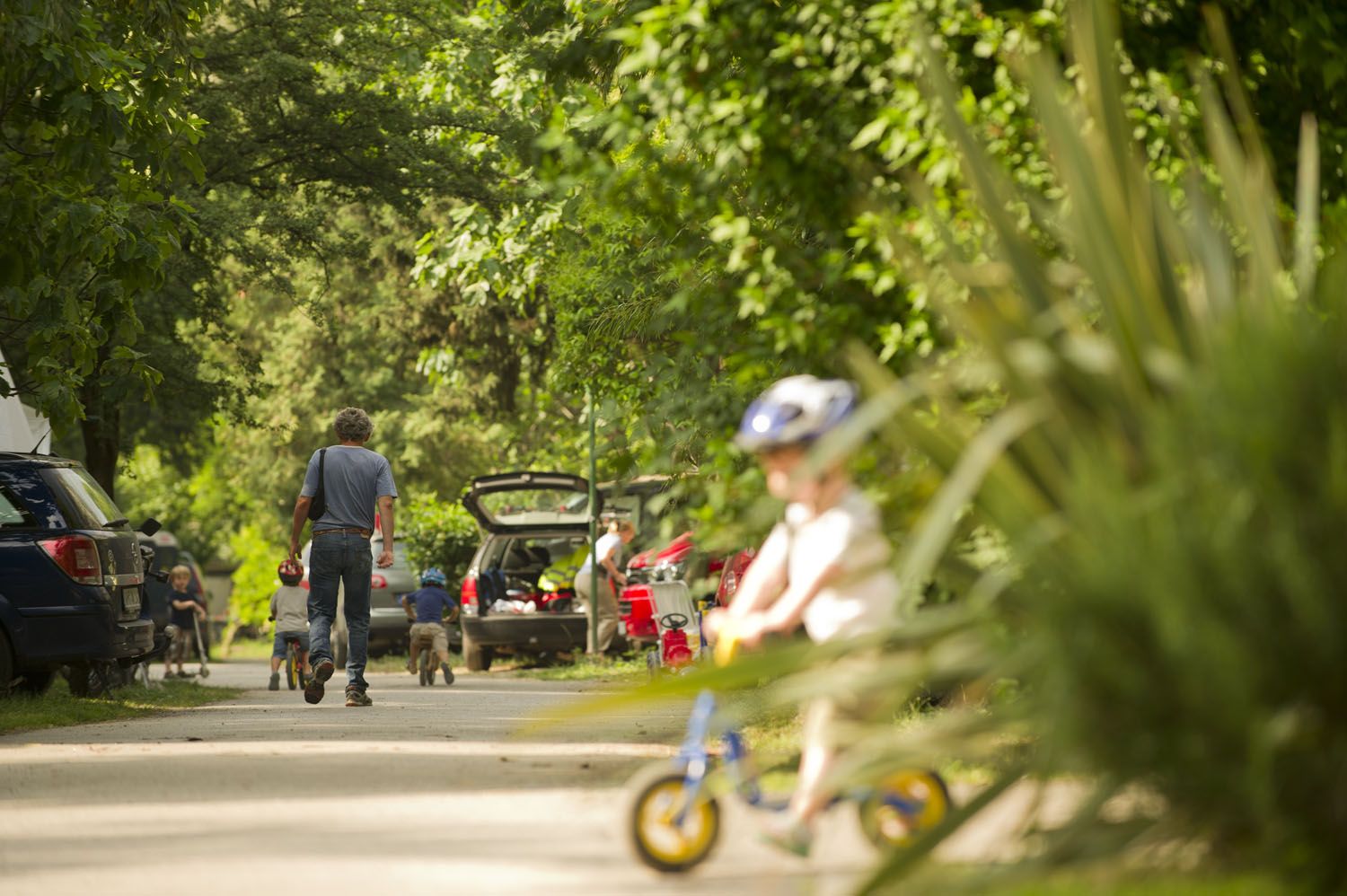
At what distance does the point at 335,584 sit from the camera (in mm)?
13250

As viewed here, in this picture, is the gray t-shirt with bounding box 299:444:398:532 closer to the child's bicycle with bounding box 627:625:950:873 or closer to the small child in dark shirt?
the child's bicycle with bounding box 627:625:950:873

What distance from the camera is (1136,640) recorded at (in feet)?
14.7

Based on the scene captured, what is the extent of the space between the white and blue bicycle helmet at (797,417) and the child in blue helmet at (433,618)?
538 inches

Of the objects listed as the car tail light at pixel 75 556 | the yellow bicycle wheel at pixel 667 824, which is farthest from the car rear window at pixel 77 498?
the yellow bicycle wheel at pixel 667 824

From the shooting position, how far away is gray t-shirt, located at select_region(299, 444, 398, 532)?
523 inches

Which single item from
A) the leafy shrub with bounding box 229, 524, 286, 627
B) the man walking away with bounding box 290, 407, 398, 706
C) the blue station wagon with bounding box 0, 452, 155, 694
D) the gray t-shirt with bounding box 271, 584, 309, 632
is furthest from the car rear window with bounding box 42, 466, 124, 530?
the leafy shrub with bounding box 229, 524, 286, 627

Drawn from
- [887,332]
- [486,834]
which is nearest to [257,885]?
[486,834]

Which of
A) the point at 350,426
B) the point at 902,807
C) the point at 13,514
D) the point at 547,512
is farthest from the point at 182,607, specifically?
the point at 902,807

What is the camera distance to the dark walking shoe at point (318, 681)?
43.7 feet

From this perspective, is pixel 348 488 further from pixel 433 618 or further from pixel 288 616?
pixel 433 618

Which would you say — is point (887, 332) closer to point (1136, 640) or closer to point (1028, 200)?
point (1028, 200)

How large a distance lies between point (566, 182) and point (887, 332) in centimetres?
149

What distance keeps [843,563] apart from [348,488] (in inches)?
314

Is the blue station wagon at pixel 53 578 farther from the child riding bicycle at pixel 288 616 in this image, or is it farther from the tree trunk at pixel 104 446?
the tree trunk at pixel 104 446
